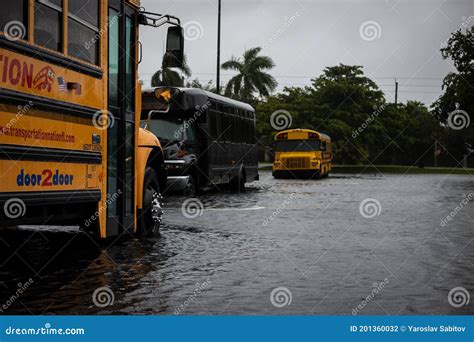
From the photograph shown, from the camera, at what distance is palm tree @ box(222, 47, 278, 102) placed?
63594mm

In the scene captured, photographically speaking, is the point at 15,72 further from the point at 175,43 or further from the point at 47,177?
the point at 175,43

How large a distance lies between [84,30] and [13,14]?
1.75 metres

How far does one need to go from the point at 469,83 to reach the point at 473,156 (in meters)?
33.9

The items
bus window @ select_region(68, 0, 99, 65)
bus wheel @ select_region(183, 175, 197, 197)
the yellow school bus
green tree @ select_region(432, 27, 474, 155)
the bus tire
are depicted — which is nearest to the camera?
the yellow school bus

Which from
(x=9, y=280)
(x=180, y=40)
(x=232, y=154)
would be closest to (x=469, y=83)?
(x=232, y=154)

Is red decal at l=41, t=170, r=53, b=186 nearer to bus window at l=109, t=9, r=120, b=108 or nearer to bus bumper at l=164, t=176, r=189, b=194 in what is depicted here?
bus window at l=109, t=9, r=120, b=108

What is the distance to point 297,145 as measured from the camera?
142 feet

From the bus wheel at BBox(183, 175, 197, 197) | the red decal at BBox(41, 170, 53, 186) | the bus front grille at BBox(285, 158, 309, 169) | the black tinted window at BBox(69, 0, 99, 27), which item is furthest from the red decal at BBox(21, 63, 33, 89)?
the bus front grille at BBox(285, 158, 309, 169)

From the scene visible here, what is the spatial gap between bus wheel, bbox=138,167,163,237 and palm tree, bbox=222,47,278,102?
52071 millimetres

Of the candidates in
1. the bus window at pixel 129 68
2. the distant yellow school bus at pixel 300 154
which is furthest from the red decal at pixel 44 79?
the distant yellow school bus at pixel 300 154

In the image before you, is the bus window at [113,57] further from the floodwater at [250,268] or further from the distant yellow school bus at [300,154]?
the distant yellow school bus at [300,154]

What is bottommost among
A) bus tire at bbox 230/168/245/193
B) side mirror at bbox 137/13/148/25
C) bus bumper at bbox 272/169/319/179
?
bus bumper at bbox 272/169/319/179

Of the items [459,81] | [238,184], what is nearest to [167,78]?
[459,81]

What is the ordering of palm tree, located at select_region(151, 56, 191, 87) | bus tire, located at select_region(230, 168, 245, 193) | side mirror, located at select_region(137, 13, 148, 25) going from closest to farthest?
side mirror, located at select_region(137, 13, 148, 25) < bus tire, located at select_region(230, 168, 245, 193) < palm tree, located at select_region(151, 56, 191, 87)
